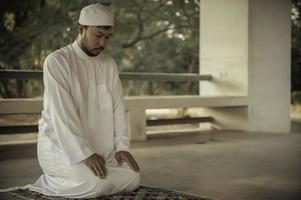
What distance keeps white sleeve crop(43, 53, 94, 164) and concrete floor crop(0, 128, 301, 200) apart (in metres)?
1.00

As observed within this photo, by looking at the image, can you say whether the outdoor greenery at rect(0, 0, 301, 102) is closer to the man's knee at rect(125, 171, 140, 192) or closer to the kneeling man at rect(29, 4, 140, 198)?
the kneeling man at rect(29, 4, 140, 198)

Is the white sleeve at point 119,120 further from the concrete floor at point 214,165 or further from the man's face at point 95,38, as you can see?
the concrete floor at point 214,165

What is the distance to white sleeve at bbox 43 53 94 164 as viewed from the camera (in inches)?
115

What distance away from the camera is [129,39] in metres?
13.6

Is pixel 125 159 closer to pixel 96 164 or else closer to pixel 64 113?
pixel 96 164

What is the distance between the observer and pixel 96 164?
9.60 feet

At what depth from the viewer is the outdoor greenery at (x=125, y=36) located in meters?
10.7

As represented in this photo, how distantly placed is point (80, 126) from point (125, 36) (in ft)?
34.6

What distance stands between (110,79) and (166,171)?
1.40m

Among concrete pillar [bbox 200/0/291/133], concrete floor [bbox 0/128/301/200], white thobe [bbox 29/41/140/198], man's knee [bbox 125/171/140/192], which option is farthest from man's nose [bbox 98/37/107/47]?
concrete pillar [bbox 200/0/291/133]

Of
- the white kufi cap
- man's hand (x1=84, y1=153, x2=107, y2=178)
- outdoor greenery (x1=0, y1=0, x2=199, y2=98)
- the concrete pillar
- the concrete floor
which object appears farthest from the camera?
outdoor greenery (x1=0, y1=0, x2=199, y2=98)

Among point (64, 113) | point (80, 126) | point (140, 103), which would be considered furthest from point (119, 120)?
point (140, 103)

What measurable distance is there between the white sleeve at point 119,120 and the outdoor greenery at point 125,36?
5826 mm

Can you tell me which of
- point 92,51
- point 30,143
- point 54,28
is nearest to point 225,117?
point 30,143
